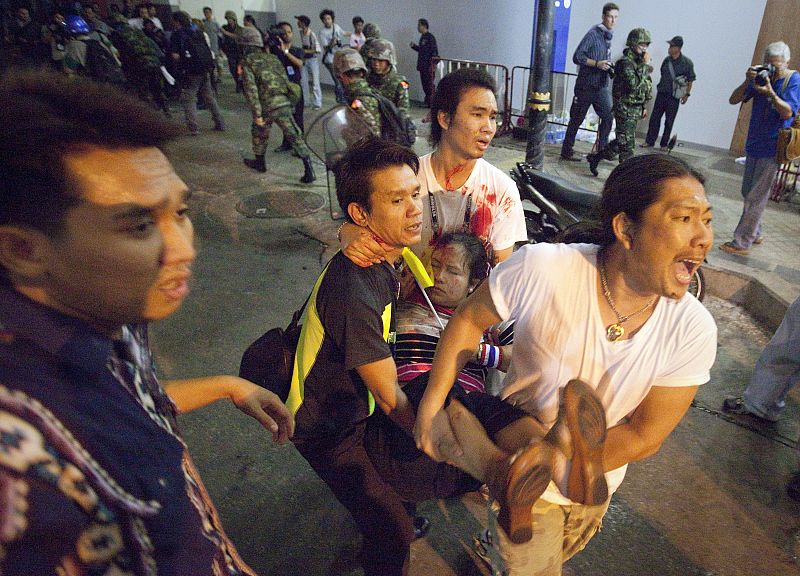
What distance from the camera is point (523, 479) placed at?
45.1 inches

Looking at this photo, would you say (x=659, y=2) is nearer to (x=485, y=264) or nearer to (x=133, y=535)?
(x=485, y=264)

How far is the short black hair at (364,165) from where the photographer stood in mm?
1785

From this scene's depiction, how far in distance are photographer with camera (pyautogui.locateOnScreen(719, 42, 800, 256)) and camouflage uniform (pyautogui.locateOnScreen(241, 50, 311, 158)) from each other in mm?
5430

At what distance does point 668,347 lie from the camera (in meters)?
1.44

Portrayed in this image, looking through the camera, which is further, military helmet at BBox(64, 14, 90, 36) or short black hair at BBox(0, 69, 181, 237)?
military helmet at BBox(64, 14, 90, 36)

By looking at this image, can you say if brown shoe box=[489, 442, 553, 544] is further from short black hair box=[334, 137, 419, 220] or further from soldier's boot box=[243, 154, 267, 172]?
soldier's boot box=[243, 154, 267, 172]

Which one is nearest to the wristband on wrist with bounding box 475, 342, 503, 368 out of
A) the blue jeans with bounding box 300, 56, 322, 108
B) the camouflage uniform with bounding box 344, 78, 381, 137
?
the camouflage uniform with bounding box 344, 78, 381, 137

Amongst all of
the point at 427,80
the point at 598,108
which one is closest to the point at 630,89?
the point at 598,108

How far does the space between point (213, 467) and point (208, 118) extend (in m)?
10.6

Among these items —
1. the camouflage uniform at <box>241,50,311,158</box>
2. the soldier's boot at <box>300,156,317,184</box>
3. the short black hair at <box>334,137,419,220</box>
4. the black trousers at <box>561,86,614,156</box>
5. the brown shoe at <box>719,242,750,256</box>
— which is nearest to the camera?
the short black hair at <box>334,137,419,220</box>

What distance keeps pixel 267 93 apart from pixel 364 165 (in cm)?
620

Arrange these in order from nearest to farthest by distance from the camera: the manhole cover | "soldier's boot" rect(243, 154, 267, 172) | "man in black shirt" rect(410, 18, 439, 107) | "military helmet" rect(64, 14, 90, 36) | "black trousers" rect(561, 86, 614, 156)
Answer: the manhole cover, "black trousers" rect(561, 86, 614, 156), "soldier's boot" rect(243, 154, 267, 172), "military helmet" rect(64, 14, 90, 36), "man in black shirt" rect(410, 18, 439, 107)

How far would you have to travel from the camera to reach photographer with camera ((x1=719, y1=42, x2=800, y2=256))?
188 inches

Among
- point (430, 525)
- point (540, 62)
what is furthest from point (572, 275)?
point (540, 62)
